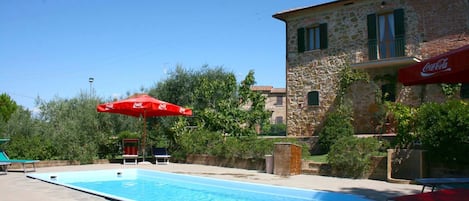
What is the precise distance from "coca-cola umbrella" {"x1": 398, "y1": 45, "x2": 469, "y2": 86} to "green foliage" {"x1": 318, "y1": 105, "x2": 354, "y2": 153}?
382 inches

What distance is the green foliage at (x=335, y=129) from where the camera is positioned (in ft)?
53.0

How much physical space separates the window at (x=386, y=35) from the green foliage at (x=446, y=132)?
26.7 feet

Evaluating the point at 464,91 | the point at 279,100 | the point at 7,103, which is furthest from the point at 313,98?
the point at 279,100

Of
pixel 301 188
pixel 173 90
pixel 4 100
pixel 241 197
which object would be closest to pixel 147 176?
pixel 241 197

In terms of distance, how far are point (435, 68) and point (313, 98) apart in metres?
14.0

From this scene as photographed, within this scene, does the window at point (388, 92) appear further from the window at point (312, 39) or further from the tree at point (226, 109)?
the tree at point (226, 109)

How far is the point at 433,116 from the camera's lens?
9.41m

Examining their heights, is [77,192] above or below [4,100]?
below

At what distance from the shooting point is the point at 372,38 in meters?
17.8

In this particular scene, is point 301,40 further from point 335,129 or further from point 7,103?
point 7,103

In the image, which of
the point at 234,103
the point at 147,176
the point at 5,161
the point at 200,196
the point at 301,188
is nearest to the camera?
the point at 301,188

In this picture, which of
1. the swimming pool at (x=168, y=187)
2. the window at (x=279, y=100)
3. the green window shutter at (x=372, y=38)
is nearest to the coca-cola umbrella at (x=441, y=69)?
the swimming pool at (x=168, y=187)

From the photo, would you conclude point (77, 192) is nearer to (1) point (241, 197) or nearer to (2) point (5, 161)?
(1) point (241, 197)

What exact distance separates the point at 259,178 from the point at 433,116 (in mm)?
4149
